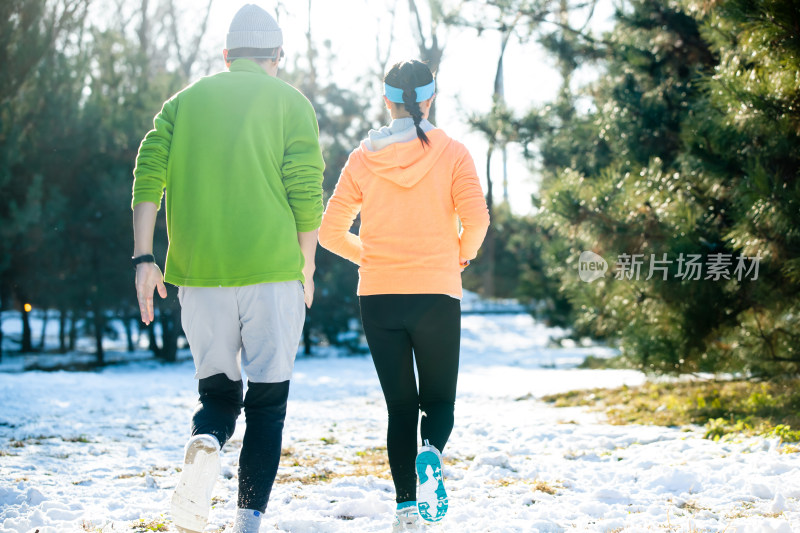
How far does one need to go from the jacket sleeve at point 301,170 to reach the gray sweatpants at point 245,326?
0.26 meters

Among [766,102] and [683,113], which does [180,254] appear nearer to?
[766,102]

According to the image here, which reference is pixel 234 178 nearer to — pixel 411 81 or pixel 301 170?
pixel 301 170

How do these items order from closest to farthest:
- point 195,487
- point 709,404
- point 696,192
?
1. point 195,487
2. point 696,192
3. point 709,404

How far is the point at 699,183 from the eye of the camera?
5320mm

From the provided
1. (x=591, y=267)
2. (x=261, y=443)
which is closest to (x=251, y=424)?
(x=261, y=443)

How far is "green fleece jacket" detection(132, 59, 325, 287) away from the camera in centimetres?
225

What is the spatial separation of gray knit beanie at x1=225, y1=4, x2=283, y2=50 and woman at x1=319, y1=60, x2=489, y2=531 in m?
0.46

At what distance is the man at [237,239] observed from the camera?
7.36ft

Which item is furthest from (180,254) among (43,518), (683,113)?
(683,113)

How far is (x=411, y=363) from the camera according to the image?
2.56 metres

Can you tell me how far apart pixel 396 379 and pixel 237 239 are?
76 cm

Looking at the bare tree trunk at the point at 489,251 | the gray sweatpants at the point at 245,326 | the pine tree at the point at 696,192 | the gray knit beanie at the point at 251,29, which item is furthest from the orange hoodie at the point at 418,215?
the bare tree trunk at the point at 489,251

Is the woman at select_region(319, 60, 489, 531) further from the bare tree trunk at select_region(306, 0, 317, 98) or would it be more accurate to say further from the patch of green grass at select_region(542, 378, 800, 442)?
the bare tree trunk at select_region(306, 0, 317, 98)

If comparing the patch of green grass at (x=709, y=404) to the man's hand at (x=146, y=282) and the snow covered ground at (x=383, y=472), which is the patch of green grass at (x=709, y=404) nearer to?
the snow covered ground at (x=383, y=472)
